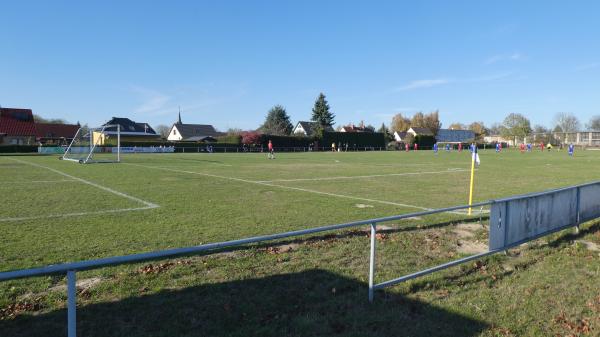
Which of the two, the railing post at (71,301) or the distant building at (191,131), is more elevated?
the distant building at (191,131)

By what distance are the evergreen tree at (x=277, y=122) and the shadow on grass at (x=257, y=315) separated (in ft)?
303

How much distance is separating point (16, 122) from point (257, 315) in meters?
75.6

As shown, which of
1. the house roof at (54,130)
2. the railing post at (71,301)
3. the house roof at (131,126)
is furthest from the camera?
the house roof at (131,126)

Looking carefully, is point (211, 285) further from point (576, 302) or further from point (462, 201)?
point (462, 201)

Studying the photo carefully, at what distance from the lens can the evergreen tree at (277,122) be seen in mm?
97750

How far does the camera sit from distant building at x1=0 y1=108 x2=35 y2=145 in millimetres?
63344

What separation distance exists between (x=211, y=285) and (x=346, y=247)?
277 cm

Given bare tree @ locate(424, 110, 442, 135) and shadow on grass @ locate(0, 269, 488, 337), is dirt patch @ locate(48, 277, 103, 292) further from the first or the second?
bare tree @ locate(424, 110, 442, 135)

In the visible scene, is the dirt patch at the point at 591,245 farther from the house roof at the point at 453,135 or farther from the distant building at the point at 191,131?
the house roof at the point at 453,135

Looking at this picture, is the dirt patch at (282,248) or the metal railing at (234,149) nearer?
the dirt patch at (282,248)

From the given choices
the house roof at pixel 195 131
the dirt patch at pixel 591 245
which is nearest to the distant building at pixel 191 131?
the house roof at pixel 195 131

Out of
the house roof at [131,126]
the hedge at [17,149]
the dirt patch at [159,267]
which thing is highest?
the house roof at [131,126]

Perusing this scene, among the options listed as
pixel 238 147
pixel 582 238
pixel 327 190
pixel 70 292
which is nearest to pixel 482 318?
pixel 70 292

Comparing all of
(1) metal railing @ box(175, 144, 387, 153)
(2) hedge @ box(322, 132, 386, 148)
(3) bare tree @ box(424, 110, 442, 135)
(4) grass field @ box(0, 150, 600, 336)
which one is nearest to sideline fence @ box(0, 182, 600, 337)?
(4) grass field @ box(0, 150, 600, 336)
